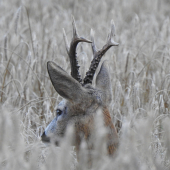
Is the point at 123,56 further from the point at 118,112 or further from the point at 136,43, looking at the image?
the point at 118,112

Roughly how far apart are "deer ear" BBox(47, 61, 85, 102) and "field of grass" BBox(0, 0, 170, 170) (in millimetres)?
400

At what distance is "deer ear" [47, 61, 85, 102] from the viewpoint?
8.62ft

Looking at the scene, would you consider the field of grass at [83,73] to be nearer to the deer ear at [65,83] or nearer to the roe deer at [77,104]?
the roe deer at [77,104]

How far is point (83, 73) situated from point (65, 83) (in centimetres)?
129

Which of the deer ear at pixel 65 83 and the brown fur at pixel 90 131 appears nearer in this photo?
the brown fur at pixel 90 131

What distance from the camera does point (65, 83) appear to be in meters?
2.66

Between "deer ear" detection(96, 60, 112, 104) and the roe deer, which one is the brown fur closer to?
the roe deer

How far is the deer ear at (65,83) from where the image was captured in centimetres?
263

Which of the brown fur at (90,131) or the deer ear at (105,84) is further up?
the deer ear at (105,84)

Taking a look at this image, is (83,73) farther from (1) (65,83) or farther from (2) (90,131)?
(2) (90,131)

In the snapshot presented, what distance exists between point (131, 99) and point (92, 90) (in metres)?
1.27

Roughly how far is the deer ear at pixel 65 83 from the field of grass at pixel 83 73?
15.7 inches

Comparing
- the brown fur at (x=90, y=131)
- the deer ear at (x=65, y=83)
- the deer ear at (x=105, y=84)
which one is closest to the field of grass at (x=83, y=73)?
the brown fur at (x=90, y=131)

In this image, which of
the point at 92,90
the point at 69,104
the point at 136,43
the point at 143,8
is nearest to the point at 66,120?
the point at 69,104
